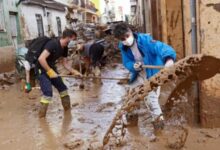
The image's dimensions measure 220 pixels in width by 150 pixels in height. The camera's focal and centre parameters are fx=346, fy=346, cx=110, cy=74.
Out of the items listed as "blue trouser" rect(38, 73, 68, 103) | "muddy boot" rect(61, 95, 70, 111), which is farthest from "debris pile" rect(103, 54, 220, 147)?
"muddy boot" rect(61, 95, 70, 111)

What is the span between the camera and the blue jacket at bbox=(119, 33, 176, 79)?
4391 millimetres

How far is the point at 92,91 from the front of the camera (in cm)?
911

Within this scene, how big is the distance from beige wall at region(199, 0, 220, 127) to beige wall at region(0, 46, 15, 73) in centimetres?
1000

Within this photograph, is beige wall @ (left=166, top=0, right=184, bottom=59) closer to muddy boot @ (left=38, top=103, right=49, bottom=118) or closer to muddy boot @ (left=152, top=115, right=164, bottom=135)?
muddy boot @ (left=38, top=103, right=49, bottom=118)

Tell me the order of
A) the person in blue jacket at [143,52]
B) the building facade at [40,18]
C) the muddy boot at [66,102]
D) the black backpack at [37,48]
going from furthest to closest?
the building facade at [40,18] → the muddy boot at [66,102] → the black backpack at [37,48] → the person in blue jacket at [143,52]

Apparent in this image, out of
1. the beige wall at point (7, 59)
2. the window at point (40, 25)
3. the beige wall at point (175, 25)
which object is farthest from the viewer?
the window at point (40, 25)

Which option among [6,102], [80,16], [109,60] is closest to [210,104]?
[6,102]

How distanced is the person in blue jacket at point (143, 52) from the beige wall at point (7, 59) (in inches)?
365

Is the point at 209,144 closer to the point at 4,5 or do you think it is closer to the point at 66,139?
the point at 66,139

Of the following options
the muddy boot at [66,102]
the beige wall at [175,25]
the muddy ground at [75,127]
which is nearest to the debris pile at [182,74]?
the muddy ground at [75,127]

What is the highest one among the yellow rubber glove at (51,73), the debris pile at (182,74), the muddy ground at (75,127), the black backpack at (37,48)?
the black backpack at (37,48)

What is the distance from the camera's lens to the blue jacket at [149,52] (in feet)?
14.4

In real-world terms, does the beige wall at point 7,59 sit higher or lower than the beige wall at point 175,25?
lower

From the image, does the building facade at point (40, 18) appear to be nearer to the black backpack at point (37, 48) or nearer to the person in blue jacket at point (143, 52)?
the black backpack at point (37, 48)
